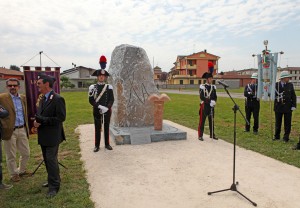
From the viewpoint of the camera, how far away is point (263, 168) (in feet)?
16.9

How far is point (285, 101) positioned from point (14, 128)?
6865mm

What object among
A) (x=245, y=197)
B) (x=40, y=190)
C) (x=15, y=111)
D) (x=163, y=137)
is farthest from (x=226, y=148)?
(x=15, y=111)

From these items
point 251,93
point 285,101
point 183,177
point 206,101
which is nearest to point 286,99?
point 285,101

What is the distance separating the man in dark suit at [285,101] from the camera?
7.44m

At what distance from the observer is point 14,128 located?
461 centimetres

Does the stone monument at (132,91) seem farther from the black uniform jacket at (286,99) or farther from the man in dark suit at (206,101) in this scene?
the black uniform jacket at (286,99)

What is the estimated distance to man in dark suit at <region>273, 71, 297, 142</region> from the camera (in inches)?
293

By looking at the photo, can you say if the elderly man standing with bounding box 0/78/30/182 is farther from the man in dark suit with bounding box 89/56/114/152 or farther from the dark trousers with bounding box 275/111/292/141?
the dark trousers with bounding box 275/111/292/141

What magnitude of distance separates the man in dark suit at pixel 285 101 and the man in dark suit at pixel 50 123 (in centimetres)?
618

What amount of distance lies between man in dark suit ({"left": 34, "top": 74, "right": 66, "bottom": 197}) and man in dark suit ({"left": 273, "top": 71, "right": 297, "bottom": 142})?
6.18 meters

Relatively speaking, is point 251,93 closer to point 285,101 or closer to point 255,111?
point 255,111

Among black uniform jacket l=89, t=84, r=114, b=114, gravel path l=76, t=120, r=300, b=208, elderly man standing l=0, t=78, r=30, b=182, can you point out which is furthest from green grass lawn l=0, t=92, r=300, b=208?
black uniform jacket l=89, t=84, r=114, b=114

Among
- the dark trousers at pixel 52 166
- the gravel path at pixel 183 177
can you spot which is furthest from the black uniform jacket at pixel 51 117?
the gravel path at pixel 183 177

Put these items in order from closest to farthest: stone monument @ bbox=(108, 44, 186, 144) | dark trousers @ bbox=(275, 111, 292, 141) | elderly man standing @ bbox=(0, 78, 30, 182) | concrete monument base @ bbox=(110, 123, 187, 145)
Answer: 1. elderly man standing @ bbox=(0, 78, 30, 182)
2. concrete monument base @ bbox=(110, 123, 187, 145)
3. dark trousers @ bbox=(275, 111, 292, 141)
4. stone monument @ bbox=(108, 44, 186, 144)
